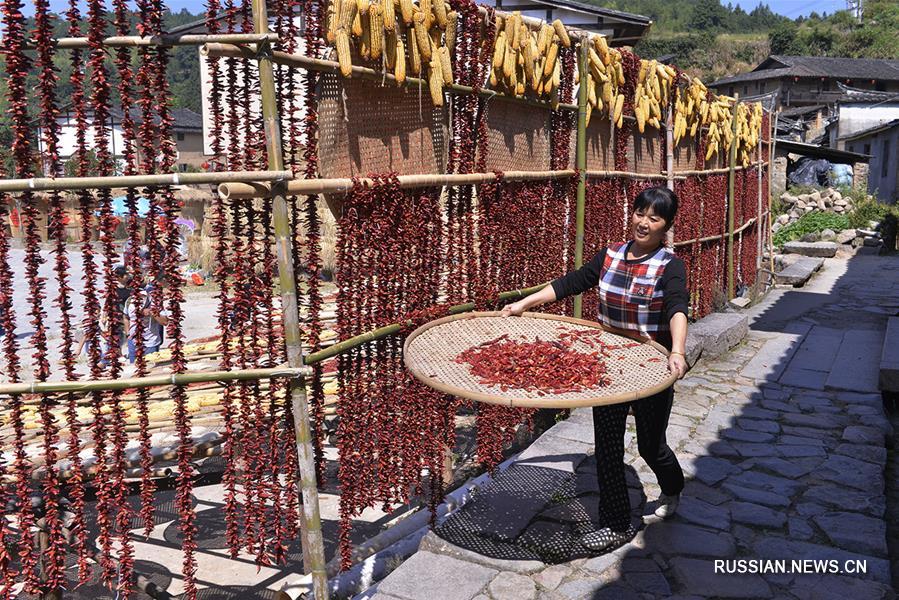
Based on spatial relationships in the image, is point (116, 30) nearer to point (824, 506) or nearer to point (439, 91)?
point (439, 91)

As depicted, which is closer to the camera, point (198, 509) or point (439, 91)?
point (439, 91)

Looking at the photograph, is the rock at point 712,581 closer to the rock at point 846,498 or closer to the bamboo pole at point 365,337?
the rock at point 846,498

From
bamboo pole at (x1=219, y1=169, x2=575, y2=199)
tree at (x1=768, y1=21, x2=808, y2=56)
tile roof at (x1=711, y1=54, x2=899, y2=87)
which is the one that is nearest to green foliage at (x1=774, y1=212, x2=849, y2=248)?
bamboo pole at (x1=219, y1=169, x2=575, y2=199)

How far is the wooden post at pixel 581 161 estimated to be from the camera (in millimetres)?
5680

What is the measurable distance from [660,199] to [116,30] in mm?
2622

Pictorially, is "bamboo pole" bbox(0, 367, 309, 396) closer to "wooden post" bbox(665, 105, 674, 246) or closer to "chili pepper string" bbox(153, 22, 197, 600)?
"chili pepper string" bbox(153, 22, 197, 600)

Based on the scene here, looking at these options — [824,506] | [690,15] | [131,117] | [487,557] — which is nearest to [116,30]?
[131,117]

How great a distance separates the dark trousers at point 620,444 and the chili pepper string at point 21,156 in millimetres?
2734

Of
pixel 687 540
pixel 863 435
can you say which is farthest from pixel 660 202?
pixel 863 435

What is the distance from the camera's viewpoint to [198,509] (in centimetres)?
548

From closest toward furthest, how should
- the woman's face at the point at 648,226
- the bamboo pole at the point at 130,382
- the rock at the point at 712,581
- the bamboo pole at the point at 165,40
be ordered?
1. the bamboo pole at the point at 165,40
2. the bamboo pole at the point at 130,382
3. the rock at the point at 712,581
4. the woman's face at the point at 648,226

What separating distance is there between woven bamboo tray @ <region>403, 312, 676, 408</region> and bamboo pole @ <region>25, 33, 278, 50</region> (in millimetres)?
1533

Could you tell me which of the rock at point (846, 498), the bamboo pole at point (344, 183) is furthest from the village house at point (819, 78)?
the bamboo pole at point (344, 183)

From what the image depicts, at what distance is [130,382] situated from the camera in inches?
108
